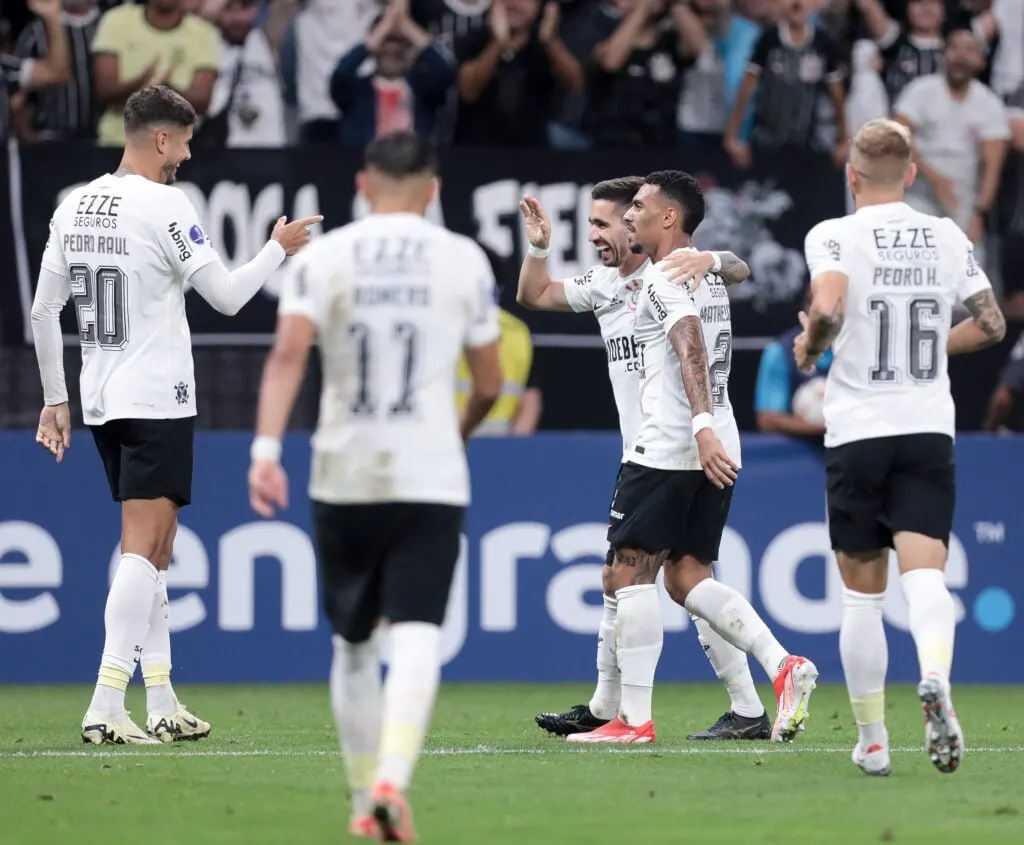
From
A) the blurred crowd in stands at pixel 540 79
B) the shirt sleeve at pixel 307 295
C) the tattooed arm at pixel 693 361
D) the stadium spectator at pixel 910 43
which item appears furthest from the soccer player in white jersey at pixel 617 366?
the stadium spectator at pixel 910 43

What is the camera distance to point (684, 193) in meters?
8.02

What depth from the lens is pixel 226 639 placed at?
11.5 metres

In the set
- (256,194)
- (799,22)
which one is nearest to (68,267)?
(256,194)

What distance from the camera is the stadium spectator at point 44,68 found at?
1280 centimetres

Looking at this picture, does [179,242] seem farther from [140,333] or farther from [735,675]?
[735,675]

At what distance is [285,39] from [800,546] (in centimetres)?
512

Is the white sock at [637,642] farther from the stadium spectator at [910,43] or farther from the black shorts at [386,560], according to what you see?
the stadium spectator at [910,43]

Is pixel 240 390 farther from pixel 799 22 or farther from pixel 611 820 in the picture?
pixel 611 820

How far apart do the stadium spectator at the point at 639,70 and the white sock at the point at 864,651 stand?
23.1ft

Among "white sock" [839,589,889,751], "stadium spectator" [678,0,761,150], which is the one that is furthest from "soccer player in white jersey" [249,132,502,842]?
"stadium spectator" [678,0,761,150]

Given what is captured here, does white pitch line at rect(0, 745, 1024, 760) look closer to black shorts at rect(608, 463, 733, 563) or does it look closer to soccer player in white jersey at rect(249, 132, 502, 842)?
black shorts at rect(608, 463, 733, 563)

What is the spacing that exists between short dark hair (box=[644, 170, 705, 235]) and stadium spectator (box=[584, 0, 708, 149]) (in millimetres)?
5094

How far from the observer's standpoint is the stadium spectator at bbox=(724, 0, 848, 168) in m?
13.5

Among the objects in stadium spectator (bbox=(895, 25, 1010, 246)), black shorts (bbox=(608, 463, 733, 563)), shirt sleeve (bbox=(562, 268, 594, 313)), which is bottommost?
black shorts (bbox=(608, 463, 733, 563))
